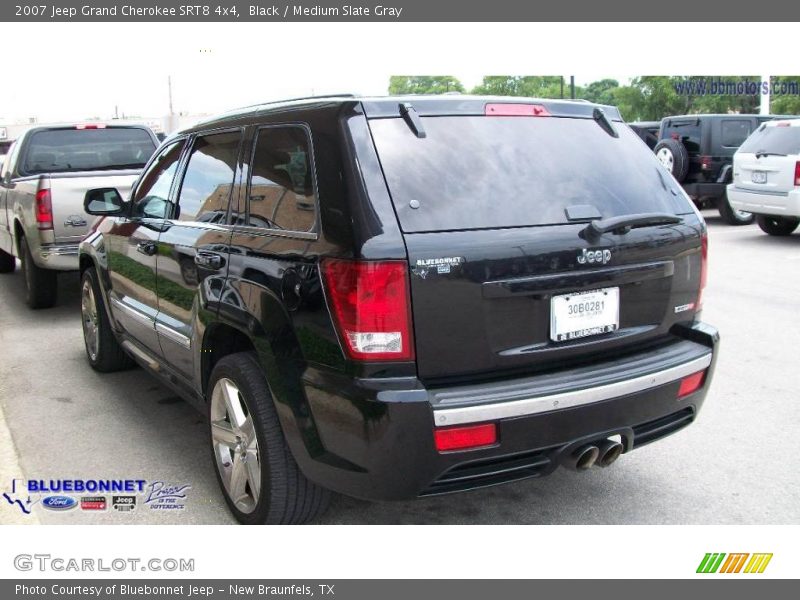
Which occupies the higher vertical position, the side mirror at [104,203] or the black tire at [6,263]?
the side mirror at [104,203]

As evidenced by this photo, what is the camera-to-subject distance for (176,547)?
11.1ft

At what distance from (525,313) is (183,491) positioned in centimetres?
200

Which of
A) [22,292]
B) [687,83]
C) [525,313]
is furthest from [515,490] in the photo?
[687,83]

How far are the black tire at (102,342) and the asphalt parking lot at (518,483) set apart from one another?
0.08m

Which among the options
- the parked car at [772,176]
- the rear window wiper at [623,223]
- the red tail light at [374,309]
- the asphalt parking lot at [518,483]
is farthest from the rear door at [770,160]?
the red tail light at [374,309]

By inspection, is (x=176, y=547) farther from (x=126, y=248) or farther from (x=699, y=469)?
(x=699, y=469)

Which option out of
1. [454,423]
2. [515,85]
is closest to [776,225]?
[454,423]

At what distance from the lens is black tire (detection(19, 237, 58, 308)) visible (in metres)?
7.98

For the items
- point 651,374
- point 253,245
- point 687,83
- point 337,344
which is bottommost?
point 651,374

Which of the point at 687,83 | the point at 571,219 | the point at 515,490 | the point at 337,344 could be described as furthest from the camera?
the point at 687,83

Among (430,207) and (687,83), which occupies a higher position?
(687,83)

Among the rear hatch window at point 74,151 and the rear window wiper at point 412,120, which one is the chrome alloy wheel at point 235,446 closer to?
the rear window wiper at point 412,120

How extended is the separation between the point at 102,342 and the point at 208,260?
2.47 metres

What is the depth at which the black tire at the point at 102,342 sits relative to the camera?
5.71 metres
